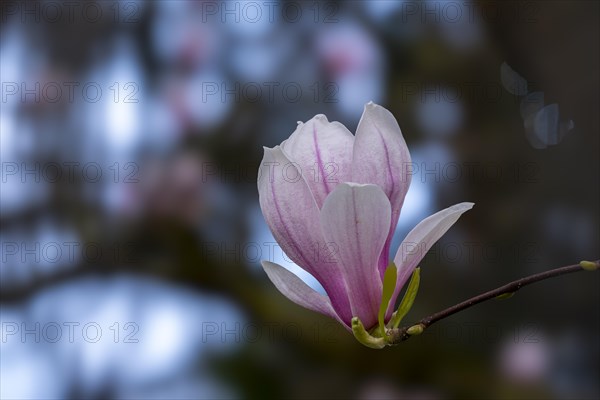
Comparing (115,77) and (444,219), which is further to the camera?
(115,77)

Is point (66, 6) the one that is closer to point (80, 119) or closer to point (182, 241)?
point (80, 119)

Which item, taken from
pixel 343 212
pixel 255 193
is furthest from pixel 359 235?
pixel 255 193

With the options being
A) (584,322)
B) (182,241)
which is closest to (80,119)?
(182,241)

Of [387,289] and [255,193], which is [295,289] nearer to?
[387,289]

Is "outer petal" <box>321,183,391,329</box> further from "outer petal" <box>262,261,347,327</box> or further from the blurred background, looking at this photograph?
the blurred background

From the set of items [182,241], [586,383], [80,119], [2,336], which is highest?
[80,119]
